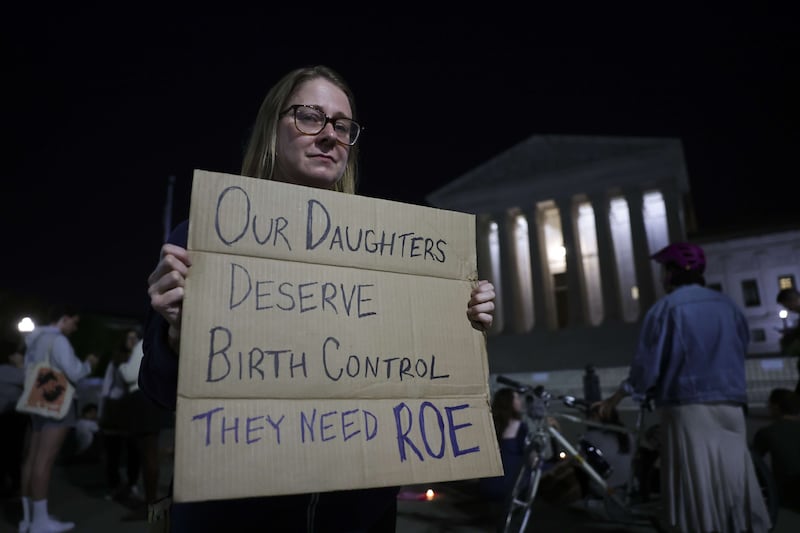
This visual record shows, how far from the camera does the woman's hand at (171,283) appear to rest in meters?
1.30

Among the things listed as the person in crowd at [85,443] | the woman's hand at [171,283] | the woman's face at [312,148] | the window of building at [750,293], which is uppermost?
the window of building at [750,293]

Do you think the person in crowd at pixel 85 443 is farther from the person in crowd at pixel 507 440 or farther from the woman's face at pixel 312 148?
the woman's face at pixel 312 148

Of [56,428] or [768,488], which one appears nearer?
[768,488]

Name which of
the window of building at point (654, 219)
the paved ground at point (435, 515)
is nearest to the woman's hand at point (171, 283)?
the paved ground at point (435, 515)

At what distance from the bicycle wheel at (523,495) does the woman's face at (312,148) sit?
3624 millimetres

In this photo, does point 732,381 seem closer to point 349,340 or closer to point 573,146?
point 349,340

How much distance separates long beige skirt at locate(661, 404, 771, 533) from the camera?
342 cm

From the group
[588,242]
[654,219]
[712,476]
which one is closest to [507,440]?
[712,476]

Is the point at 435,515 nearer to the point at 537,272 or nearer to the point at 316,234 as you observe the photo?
the point at 316,234

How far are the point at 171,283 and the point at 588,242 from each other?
149ft

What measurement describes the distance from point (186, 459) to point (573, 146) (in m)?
43.3

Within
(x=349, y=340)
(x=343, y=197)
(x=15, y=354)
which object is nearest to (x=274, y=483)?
(x=349, y=340)

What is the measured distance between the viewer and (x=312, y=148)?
5.85 feet

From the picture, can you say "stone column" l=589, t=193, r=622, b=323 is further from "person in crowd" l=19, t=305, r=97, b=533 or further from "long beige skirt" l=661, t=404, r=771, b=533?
"person in crowd" l=19, t=305, r=97, b=533
